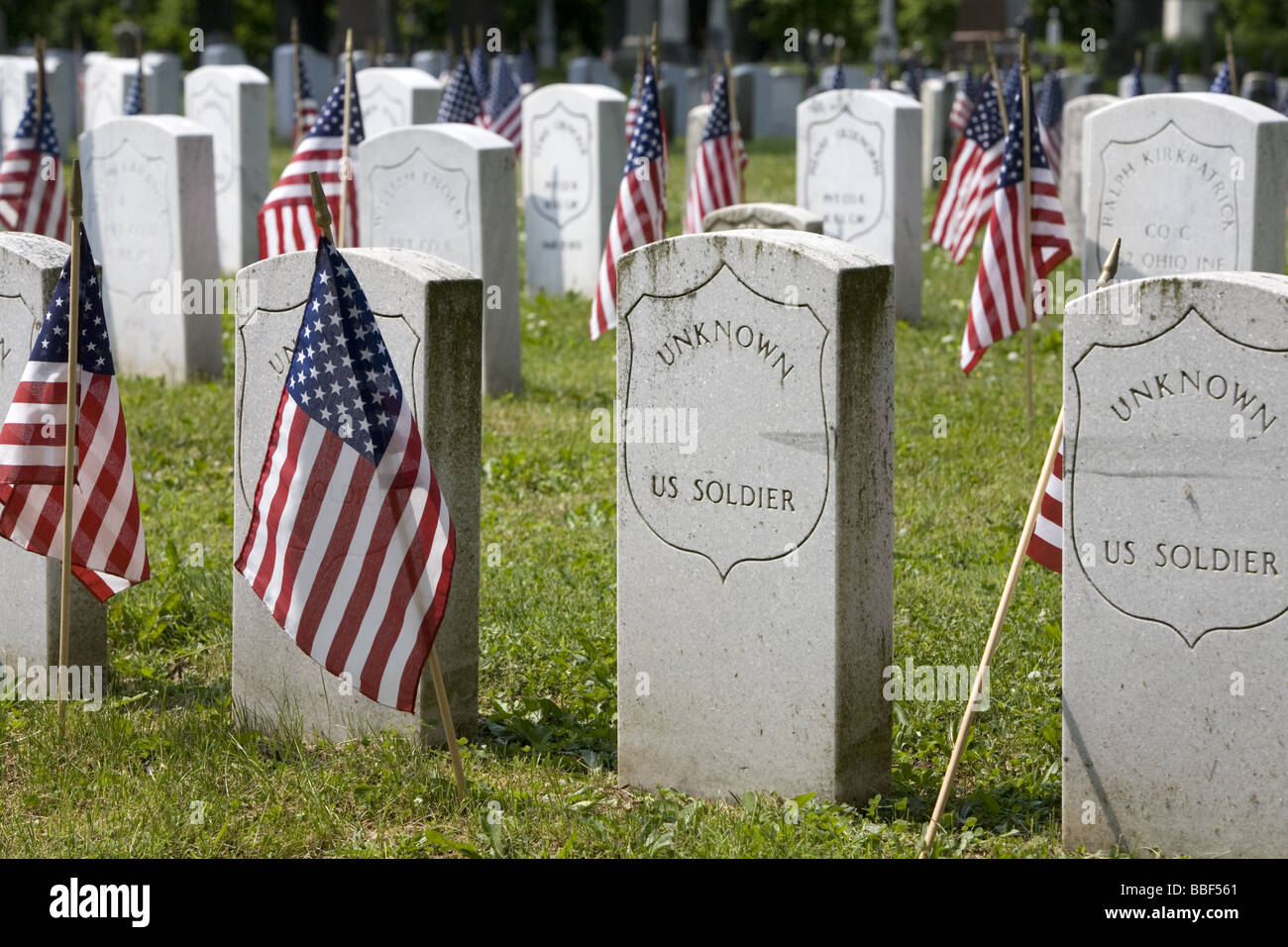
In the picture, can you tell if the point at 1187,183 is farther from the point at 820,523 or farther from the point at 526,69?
the point at 526,69

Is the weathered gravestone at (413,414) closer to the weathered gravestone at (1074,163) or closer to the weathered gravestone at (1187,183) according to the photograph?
the weathered gravestone at (1187,183)

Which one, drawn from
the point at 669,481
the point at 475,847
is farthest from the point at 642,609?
the point at 475,847

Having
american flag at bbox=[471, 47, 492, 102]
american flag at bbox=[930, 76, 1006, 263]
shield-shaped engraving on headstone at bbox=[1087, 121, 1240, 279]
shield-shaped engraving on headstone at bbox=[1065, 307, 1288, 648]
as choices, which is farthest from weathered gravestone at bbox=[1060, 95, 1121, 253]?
shield-shaped engraving on headstone at bbox=[1065, 307, 1288, 648]

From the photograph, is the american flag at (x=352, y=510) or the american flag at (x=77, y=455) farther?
the american flag at (x=77, y=455)

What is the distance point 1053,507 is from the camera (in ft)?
15.8

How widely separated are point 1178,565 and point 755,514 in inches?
47.0

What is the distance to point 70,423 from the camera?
17.7 feet

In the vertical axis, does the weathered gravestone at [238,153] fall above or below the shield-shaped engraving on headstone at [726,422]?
above

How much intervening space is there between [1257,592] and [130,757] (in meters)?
3.43

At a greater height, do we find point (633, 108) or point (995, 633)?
point (633, 108)

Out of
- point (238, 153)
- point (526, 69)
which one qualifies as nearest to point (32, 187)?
point (238, 153)

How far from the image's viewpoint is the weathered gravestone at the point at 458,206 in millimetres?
10125

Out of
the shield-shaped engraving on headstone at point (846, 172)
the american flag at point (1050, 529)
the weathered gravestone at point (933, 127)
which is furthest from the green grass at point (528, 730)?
the weathered gravestone at point (933, 127)

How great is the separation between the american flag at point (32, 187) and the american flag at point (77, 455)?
232 inches
